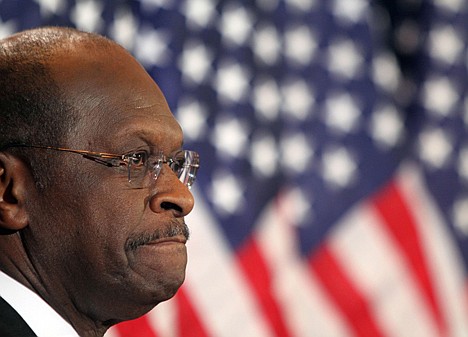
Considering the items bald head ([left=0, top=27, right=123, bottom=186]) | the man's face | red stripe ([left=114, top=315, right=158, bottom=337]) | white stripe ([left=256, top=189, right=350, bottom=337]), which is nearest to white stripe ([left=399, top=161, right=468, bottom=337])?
white stripe ([left=256, top=189, right=350, bottom=337])

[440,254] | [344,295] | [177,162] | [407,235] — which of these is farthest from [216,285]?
[177,162]

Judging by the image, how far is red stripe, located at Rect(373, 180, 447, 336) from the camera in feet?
10.1

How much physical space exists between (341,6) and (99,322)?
6.37 ft

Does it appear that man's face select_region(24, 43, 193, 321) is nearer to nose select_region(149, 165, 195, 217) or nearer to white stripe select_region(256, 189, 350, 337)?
nose select_region(149, 165, 195, 217)

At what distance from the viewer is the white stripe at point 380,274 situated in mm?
3059

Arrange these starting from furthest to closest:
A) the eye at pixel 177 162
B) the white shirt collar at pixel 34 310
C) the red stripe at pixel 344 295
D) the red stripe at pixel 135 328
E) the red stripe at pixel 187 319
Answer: the red stripe at pixel 344 295
the red stripe at pixel 187 319
the red stripe at pixel 135 328
the eye at pixel 177 162
the white shirt collar at pixel 34 310

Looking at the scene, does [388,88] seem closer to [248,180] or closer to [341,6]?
[341,6]

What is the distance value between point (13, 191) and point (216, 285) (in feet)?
4.74

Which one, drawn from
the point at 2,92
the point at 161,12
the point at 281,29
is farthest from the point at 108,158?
the point at 281,29

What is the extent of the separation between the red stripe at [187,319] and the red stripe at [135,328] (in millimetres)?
130

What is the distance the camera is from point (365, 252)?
3.10m

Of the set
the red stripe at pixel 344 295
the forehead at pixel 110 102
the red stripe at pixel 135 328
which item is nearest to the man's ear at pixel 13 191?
the forehead at pixel 110 102

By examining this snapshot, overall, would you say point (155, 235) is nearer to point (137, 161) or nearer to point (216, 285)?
point (137, 161)

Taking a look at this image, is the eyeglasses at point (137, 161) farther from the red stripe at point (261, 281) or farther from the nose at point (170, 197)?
the red stripe at point (261, 281)
